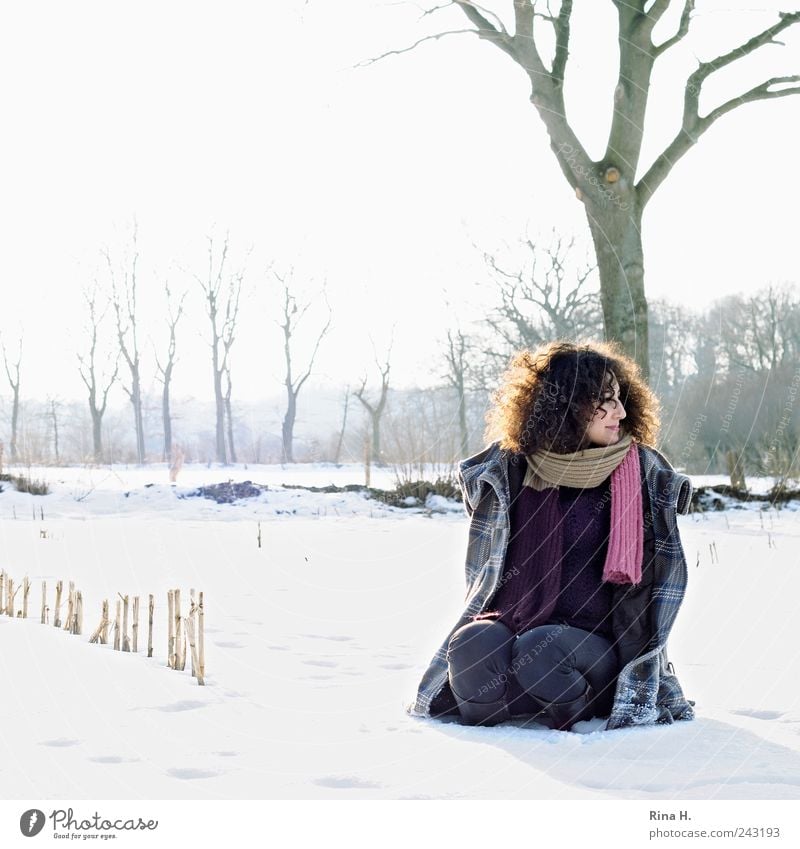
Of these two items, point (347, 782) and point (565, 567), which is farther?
point (565, 567)

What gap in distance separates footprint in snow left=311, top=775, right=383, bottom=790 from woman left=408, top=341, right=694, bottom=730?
2.07ft

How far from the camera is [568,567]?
319 centimetres

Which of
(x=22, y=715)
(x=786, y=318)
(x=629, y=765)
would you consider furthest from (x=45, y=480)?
(x=786, y=318)

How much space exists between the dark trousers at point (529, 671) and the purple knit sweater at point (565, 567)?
0.21ft

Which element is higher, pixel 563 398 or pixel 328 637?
pixel 563 398

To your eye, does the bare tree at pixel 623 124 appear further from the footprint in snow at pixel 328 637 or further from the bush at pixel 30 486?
the bush at pixel 30 486

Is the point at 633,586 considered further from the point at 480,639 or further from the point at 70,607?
the point at 70,607

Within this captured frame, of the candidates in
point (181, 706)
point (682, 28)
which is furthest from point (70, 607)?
point (682, 28)

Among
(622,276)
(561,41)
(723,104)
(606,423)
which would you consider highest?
(561,41)

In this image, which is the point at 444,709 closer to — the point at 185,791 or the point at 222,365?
the point at 185,791

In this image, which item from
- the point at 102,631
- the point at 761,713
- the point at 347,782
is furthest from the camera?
the point at 102,631

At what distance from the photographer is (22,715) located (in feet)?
9.67

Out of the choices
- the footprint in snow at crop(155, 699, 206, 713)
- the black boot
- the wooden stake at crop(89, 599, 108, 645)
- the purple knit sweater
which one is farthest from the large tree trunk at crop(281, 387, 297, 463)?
the black boot

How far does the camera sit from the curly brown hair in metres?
3.22
